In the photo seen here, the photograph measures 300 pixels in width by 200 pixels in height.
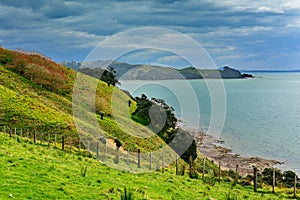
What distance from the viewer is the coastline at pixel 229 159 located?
61.6 metres

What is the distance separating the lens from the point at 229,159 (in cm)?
6781

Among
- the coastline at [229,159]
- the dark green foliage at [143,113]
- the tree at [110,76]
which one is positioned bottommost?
the coastline at [229,159]

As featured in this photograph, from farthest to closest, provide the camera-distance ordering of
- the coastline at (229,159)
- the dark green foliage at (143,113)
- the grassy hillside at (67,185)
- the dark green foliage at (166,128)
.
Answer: the dark green foliage at (143,113) < the coastline at (229,159) < the dark green foliage at (166,128) < the grassy hillside at (67,185)

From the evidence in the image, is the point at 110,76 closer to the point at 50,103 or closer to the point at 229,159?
the point at 50,103

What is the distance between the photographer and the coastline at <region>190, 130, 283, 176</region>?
61.6m

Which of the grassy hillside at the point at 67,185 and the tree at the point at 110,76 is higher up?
the tree at the point at 110,76

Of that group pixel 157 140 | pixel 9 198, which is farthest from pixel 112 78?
pixel 9 198

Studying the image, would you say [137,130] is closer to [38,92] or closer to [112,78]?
[38,92]

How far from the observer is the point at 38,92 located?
6228 cm

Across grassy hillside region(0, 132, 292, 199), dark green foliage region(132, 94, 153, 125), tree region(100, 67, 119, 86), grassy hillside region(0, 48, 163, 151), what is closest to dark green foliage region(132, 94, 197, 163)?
dark green foliage region(132, 94, 153, 125)

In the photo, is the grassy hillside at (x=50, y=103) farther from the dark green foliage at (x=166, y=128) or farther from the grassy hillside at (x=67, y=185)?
the grassy hillside at (x=67, y=185)

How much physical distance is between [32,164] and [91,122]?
121ft

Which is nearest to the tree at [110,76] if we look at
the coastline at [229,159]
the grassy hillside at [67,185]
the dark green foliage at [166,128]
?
the dark green foliage at [166,128]

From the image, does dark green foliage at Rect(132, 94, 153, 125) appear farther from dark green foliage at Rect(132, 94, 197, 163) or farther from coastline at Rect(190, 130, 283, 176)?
coastline at Rect(190, 130, 283, 176)
